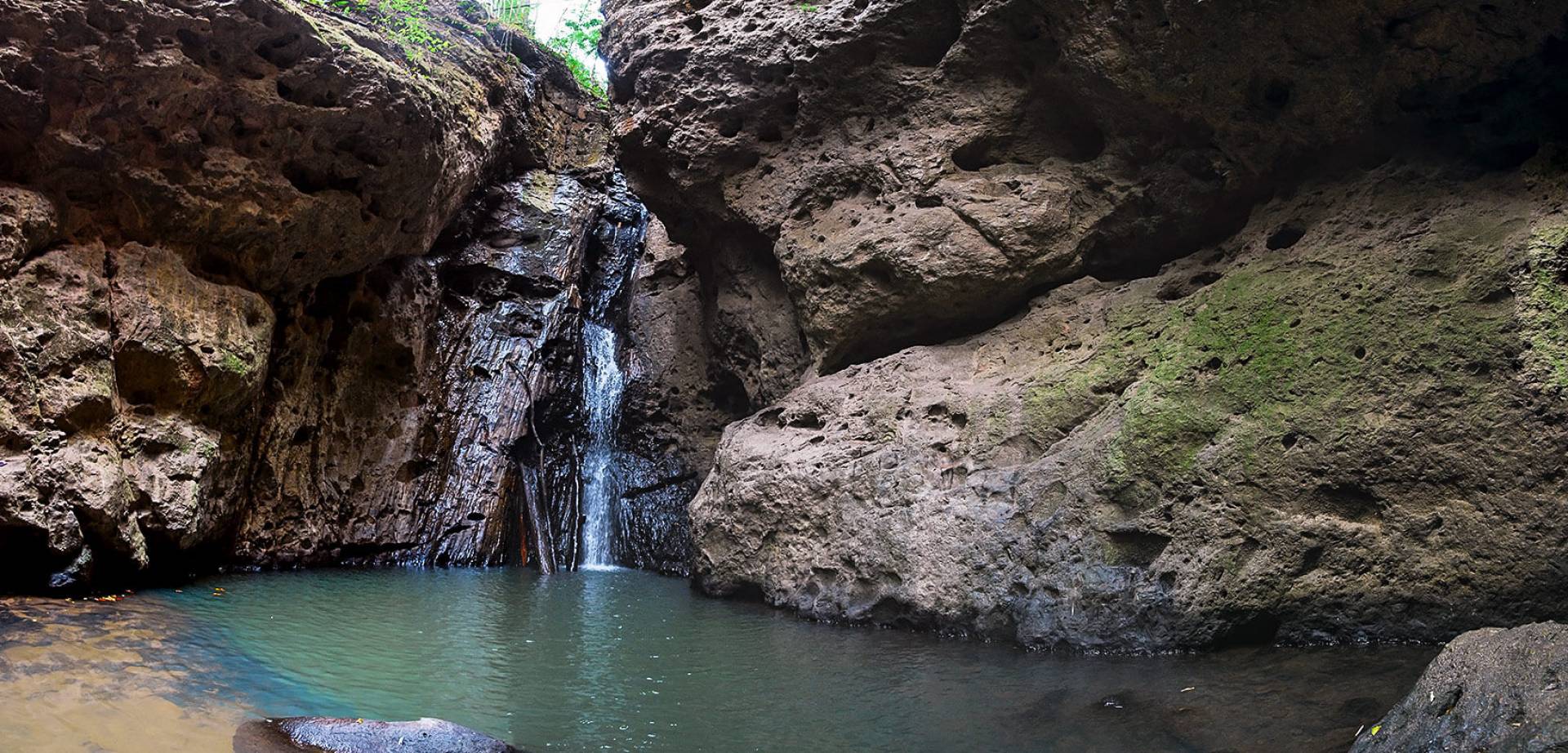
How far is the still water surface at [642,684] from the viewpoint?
4148 millimetres

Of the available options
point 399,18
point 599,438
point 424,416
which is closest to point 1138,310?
point 599,438

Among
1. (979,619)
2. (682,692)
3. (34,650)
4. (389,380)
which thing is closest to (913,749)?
(682,692)

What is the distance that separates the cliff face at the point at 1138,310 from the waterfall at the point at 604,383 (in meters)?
3.01

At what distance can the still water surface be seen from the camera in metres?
4.15

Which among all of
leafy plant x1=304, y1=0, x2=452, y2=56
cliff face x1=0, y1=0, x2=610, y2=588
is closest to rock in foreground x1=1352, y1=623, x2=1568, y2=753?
cliff face x1=0, y1=0, x2=610, y2=588

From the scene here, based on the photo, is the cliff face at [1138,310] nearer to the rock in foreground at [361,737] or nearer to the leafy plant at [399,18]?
the leafy plant at [399,18]

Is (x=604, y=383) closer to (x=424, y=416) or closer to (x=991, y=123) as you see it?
(x=424, y=416)

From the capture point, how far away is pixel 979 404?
7.68 meters

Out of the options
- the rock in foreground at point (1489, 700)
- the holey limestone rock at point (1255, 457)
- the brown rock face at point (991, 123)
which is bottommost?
the rock in foreground at point (1489, 700)

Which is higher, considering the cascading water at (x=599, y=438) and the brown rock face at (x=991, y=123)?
the brown rock face at (x=991, y=123)

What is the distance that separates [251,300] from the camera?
352 inches

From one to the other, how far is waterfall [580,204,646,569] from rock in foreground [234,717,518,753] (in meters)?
7.51

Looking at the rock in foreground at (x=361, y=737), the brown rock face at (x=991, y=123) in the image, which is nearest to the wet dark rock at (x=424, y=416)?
the brown rock face at (x=991, y=123)

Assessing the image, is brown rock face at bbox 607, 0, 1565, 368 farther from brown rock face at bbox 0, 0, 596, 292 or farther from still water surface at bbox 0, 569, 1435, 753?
still water surface at bbox 0, 569, 1435, 753
